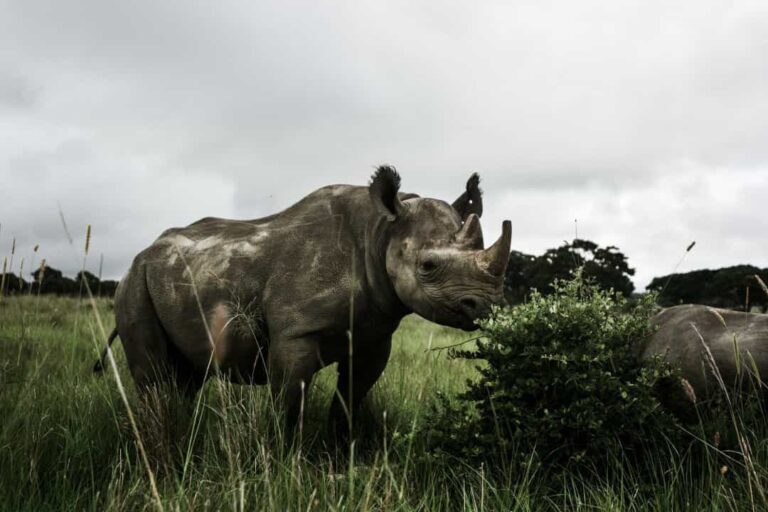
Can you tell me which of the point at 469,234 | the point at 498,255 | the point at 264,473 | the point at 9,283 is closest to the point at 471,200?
the point at 469,234

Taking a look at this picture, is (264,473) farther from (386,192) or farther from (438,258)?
(386,192)

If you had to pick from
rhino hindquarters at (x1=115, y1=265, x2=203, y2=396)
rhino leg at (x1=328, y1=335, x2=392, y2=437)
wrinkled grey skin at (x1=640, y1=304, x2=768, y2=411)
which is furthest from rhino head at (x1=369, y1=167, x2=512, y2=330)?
rhino hindquarters at (x1=115, y1=265, x2=203, y2=396)

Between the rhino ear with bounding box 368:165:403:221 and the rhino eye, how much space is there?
391 mm

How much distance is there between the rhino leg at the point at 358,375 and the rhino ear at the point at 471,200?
1018 mm

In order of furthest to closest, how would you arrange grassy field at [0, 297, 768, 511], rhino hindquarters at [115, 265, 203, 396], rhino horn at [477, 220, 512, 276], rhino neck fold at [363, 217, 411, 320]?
rhino hindquarters at [115, 265, 203, 396] → rhino neck fold at [363, 217, 411, 320] → rhino horn at [477, 220, 512, 276] → grassy field at [0, 297, 768, 511]

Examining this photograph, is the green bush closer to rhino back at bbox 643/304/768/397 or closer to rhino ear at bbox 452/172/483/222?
rhino back at bbox 643/304/768/397

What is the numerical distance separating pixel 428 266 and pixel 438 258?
92 millimetres

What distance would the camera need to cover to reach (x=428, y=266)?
4207 mm

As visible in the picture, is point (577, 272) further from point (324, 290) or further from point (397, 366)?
point (397, 366)

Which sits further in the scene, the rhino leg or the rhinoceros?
the rhino leg

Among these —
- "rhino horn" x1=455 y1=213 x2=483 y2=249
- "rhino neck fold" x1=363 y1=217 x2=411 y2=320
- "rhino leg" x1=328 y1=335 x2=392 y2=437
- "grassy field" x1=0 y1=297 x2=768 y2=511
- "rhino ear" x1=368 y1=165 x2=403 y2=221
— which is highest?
"rhino ear" x1=368 y1=165 x2=403 y2=221

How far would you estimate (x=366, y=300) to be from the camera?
4559mm

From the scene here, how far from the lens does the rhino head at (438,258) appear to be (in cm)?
403

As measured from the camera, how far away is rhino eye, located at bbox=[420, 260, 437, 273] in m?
4.17
